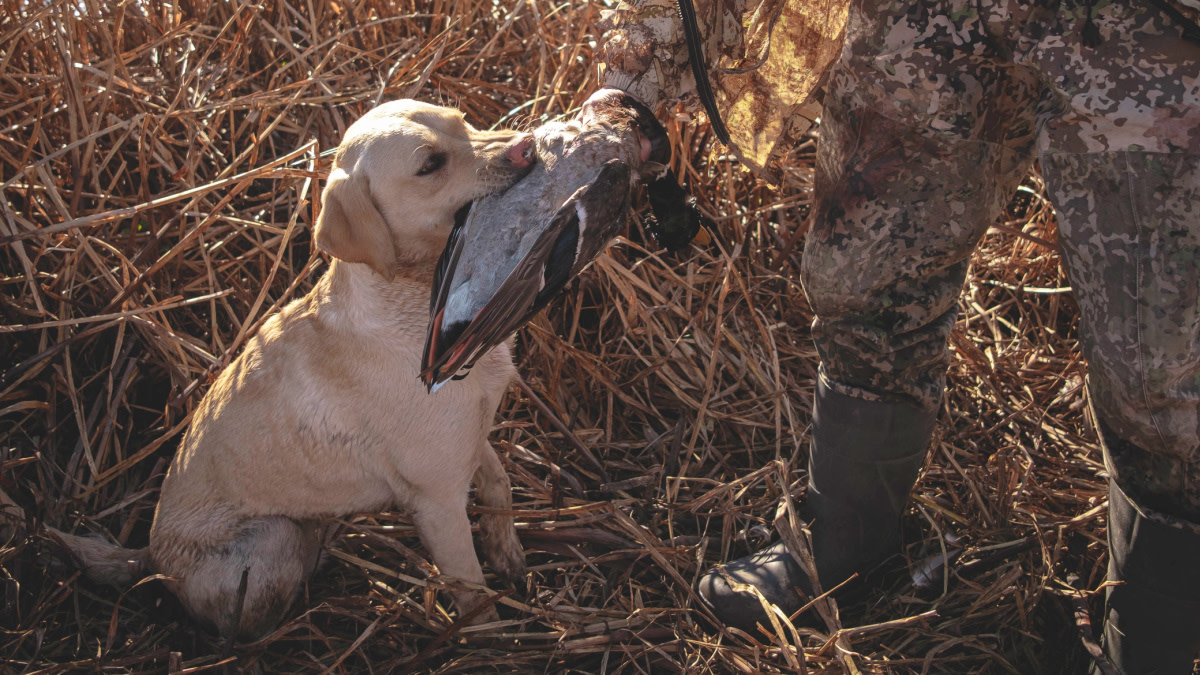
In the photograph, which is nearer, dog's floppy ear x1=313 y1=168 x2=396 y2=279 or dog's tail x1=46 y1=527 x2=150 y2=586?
dog's floppy ear x1=313 y1=168 x2=396 y2=279

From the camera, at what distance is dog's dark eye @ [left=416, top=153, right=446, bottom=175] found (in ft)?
6.79

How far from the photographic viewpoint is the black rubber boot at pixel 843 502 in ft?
7.72

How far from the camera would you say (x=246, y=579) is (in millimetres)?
2365

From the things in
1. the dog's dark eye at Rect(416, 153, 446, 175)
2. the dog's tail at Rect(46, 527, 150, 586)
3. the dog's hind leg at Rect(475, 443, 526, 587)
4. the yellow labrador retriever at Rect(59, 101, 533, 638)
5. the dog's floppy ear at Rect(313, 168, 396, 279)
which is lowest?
the dog's hind leg at Rect(475, 443, 526, 587)

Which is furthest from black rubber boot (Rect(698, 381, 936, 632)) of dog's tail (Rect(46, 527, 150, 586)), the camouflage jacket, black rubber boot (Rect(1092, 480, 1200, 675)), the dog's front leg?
dog's tail (Rect(46, 527, 150, 586))

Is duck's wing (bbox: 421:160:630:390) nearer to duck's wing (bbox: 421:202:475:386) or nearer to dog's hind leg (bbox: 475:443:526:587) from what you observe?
duck's wing (bbox: 421:202:475:386)

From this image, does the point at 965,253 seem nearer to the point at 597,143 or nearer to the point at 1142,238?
A: the point at 1142,238

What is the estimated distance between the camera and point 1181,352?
1691 mm

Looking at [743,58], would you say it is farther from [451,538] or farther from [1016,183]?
[451,538]

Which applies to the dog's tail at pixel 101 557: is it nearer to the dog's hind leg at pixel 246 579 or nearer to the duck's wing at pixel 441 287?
the dog's hind leg at pixel 246 579

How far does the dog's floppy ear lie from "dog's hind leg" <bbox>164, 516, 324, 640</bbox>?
897 mm

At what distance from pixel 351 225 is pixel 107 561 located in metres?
1.36

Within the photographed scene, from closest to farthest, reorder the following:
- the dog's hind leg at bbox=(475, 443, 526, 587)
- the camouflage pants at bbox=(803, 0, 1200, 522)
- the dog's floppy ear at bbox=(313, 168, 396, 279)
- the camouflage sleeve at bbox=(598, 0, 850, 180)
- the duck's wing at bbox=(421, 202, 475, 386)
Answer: the camouflage pants at bbox=(803, 0, 1200, 522) → the duck's wing at bbox=(421, 202, 475, 386) → the dog's floppy ear at bbox=(313, 168, 396, 279) → the camouflage sleeve at bbox=(598, 0, 850, 180) → the dog's hind leg at bbox=(475, 443, 526, 587)

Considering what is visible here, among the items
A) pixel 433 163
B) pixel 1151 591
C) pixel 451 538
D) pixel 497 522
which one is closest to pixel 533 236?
A: pixel 433 163
